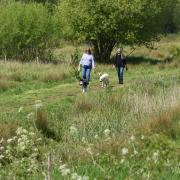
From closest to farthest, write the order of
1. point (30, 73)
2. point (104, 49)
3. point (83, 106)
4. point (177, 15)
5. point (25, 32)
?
1. point (83, 106)
2. point (30, 73)
3. point (25, 32)
4. point (104, 49)
5. point (177, 15)

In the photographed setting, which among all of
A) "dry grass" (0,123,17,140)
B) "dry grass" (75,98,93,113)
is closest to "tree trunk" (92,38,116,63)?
"dry grass" (75,98,93,113)

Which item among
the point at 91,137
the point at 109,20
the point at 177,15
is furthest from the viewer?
the point at 177,15

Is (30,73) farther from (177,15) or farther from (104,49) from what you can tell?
(177,15)

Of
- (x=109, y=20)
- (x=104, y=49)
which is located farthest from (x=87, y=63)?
(x=104, y=49)

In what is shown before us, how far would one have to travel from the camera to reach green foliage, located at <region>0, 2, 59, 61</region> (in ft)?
121

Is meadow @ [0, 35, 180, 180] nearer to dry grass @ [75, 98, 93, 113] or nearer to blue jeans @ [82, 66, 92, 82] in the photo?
dry grass @ [75, 98, 93, 113]

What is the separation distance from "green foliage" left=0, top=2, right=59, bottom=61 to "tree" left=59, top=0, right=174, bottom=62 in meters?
1.77

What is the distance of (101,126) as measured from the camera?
37.3ft

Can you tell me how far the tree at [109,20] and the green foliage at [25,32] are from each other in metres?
1.77

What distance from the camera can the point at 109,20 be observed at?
37.3 metres

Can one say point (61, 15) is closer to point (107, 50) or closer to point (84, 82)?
point (107, 50)

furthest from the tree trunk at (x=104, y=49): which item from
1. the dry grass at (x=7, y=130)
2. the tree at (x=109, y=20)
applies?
the dry grass at (x=7, y=130)

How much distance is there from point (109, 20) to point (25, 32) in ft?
19.4

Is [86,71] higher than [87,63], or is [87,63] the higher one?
[87,63]
